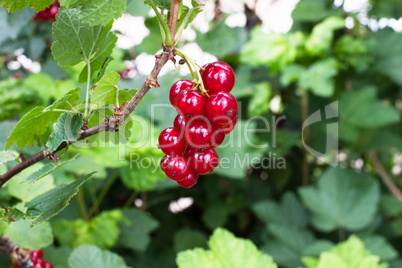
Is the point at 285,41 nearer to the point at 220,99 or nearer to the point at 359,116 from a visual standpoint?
the point at 359,116

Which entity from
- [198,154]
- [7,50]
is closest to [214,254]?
[198,154]

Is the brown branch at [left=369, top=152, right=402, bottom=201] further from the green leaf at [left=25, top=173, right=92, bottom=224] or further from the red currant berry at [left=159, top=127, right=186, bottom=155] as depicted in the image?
the green leaf at [left=25, top=173, right=92, bottom=224]

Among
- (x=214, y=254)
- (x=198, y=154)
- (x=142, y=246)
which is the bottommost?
(x=142, y=246)

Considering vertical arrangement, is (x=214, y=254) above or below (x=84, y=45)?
below

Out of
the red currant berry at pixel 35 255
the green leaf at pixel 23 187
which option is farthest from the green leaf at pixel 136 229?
the green leaf at pixel 23 187

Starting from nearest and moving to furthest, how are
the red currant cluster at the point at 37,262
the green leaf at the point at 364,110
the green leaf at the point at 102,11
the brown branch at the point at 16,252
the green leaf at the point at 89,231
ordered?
the green leaf at the point at 102,11, the brown branch at the point at 16,252, the red currant cluster at the point at 37,262, the green leaf at the point at 89,231, the green leaf at the point at 364,110

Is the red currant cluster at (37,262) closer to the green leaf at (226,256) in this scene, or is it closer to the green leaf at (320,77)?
the green leaf at (226,256)
